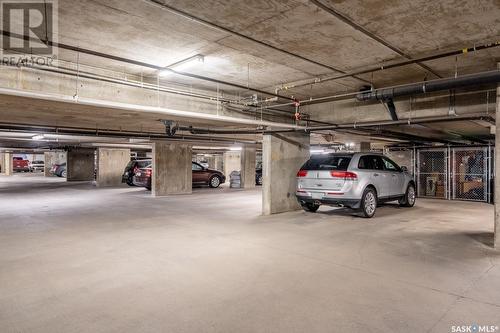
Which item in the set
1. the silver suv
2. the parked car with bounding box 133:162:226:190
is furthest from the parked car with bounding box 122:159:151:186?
the silver suv

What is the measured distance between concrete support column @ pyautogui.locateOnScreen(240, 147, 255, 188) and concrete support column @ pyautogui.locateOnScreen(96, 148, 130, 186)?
748cm

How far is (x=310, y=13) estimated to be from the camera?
3.42m

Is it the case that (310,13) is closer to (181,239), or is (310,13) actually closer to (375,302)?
(375,302)

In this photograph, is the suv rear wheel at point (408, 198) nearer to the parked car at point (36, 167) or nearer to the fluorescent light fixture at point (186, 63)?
the fluorescent light fixture at point (186, 63)

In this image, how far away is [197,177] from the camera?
1684cm

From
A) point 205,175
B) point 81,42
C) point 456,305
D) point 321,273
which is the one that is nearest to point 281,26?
point 81,42

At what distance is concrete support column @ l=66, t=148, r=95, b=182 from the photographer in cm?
2241

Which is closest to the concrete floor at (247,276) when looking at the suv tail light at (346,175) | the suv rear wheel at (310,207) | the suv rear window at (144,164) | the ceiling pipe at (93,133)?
the suv tail light at (346,175)

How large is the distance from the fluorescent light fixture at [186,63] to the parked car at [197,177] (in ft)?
33.7

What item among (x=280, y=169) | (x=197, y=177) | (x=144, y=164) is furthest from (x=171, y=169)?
(x=280, y=169)

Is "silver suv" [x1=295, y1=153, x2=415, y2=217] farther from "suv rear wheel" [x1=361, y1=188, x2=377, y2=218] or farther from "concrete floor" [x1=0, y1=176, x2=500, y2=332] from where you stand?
"concrete floor" [x1=0, y1=176, x2=500, y2=332]

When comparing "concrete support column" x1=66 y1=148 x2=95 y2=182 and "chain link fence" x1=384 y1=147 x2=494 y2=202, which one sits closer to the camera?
"chain link fence" x1=384 y1=147 x2=494 y2=202

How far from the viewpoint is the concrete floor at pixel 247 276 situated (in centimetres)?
275

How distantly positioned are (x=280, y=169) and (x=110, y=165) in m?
13.2
